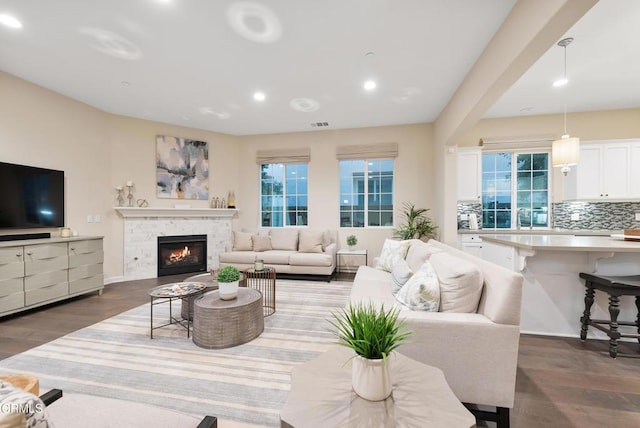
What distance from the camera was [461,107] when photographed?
359cm

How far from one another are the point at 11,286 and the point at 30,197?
1.24 metres

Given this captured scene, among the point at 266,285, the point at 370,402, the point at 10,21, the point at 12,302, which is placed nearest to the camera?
the point at 370,402

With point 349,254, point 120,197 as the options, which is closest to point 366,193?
point 349,254

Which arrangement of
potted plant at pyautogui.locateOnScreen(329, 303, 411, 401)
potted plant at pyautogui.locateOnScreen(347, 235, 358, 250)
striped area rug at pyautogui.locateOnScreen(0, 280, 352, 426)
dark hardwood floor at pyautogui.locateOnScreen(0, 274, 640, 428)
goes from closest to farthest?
1. potted plant at pyautogui.locateOnScreen(329, 303, 411, 401)
2. dark hardwood floor at pyautogui.locateOnScreen(0, 274, 640, 428)
3. striped area rug at pyautogui.locateOnScreen(0, 280, 352, 426)
4. potted plant at pyautogui.locateOnScreen(347, 235, 358, 250)

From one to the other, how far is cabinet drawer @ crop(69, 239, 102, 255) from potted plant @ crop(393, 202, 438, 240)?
509 cm

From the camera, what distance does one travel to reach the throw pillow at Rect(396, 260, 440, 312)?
172 centimetres

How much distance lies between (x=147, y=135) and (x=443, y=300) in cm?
574

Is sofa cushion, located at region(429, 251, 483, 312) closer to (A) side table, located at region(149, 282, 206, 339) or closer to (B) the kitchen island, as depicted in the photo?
(B) the kitchen island

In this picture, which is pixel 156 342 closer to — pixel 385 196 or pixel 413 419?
pixel 413 419

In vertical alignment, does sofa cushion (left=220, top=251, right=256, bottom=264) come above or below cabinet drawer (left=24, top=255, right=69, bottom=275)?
below

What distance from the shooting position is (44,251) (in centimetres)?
326

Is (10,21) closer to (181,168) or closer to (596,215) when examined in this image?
(181,168)
